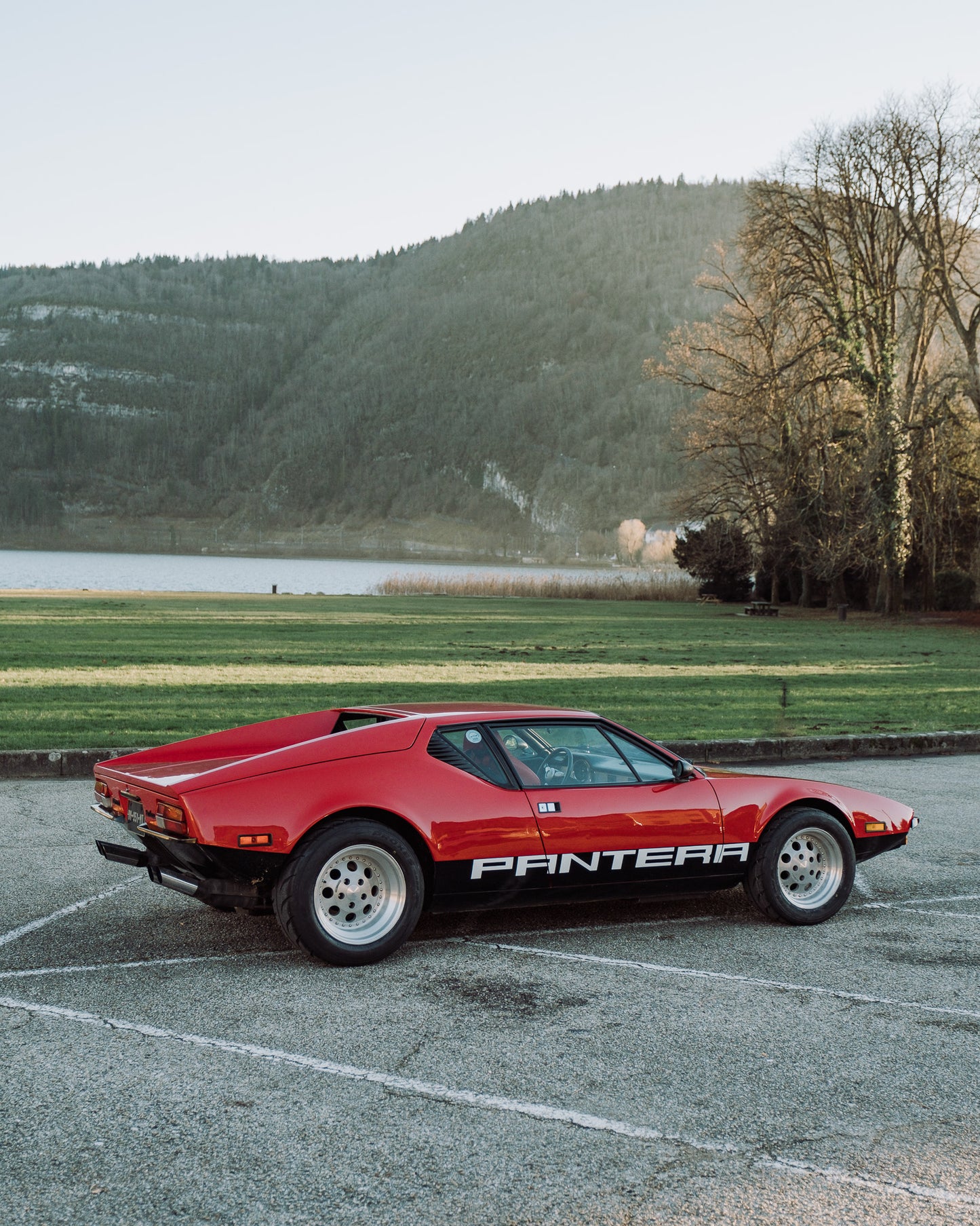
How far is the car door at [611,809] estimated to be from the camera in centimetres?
605

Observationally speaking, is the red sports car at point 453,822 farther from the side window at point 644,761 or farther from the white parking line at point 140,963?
the white parking line at point 140,963

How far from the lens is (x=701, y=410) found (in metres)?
51.4

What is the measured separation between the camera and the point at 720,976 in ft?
18.5

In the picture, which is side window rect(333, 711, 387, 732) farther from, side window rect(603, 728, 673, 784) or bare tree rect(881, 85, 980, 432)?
bare tree rect(881, 85, 980, 432)

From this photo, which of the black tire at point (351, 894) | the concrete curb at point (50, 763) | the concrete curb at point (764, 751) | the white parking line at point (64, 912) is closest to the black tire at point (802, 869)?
the black tire at point (351, 894)

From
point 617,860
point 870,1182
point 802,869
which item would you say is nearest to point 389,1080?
point 870,1182

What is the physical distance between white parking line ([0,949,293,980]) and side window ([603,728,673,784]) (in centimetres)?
201

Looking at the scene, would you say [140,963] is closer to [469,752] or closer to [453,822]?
[453,822]

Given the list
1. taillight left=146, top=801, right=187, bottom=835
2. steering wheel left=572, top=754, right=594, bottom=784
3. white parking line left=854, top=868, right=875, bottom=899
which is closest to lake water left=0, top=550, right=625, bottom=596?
white parking line left=854, top=868, right=875, bottom=899

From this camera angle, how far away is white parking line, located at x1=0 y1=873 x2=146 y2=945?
6.08 metres

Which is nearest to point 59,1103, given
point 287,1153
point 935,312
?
point 287,1153

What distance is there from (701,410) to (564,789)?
4706 cm

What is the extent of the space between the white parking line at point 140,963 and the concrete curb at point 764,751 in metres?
5.10

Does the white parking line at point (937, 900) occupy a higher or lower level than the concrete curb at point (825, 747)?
lower
